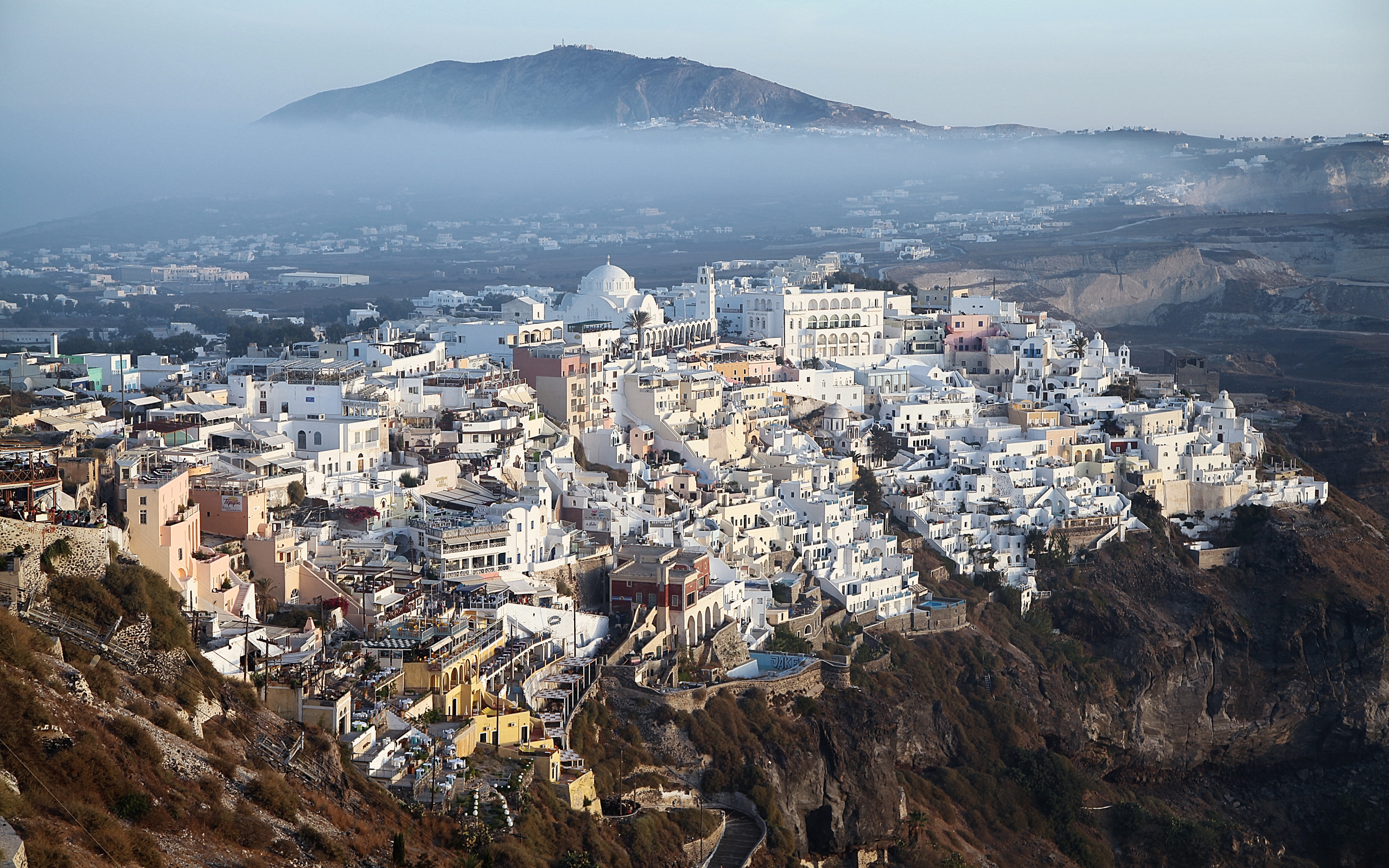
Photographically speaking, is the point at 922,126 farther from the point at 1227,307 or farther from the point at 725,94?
the point at 1227,307

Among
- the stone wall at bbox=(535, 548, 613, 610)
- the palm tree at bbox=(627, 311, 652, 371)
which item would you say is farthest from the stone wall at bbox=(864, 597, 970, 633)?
the palm tree at bbox=(627, 311, 652, 371)

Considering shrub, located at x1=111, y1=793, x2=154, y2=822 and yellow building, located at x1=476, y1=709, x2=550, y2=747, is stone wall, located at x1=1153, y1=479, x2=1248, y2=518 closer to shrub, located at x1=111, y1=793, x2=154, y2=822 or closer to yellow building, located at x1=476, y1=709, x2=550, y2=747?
yellow building, located at x1=476, y1=709, x2=550, y2=747

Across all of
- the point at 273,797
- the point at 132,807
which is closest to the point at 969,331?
the point at 273,797

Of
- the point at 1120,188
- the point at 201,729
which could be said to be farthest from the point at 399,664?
the point at 1120,188

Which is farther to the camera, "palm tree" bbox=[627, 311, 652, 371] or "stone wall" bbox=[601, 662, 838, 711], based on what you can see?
"palm tree" bbox=[627, 311, 652, 371]

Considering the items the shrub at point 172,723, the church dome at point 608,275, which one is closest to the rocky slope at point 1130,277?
the church dome at point 608,275

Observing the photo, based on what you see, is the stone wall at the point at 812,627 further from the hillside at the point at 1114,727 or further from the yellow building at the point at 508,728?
the yellow building at the point at 508,728

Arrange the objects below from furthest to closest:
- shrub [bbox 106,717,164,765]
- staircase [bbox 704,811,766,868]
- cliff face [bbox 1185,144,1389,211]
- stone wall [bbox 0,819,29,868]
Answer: cliff face [bbox 1185,144,1389,211], staircase [bbox 704,811,766,868], shrub [bbox 106,717,164,765], stone wall [bbox 0,819,29,868]
